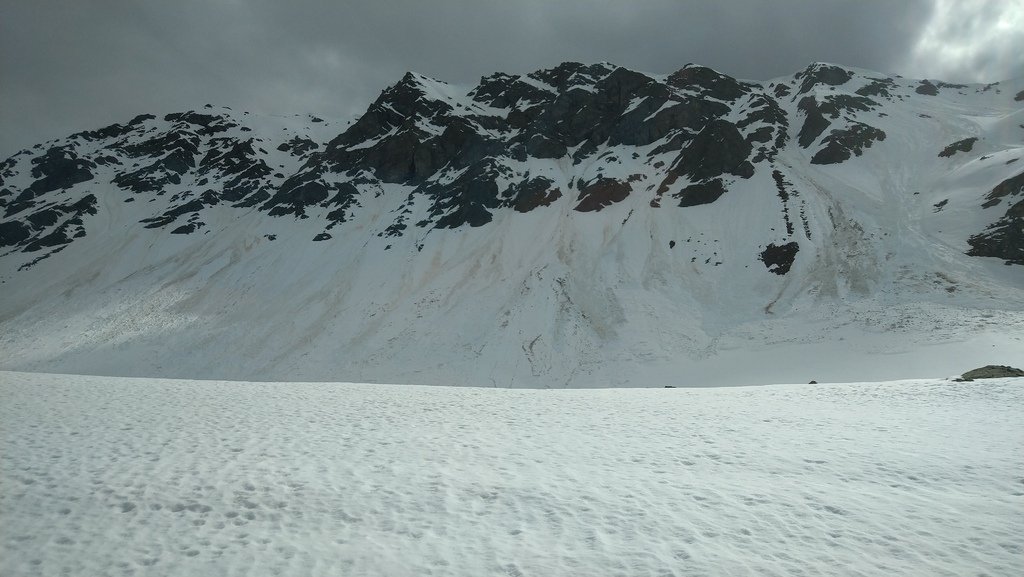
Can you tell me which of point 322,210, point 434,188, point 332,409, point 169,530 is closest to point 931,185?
point 434,188

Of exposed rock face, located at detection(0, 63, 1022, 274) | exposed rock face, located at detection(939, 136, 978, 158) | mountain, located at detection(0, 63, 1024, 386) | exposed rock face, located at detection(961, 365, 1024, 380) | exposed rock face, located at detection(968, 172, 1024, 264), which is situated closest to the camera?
exposed rock face, located at detection(961, 365, 1024, 380)

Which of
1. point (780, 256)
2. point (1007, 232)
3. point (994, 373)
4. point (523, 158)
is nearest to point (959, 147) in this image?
point (1007, 232)

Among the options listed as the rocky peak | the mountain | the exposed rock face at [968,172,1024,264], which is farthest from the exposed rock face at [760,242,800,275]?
the rocky peak

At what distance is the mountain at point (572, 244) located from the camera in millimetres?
41531

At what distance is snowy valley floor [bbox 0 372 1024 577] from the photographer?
18.6ft

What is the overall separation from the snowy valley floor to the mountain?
26805 millimetres

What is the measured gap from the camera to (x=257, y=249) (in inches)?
2948

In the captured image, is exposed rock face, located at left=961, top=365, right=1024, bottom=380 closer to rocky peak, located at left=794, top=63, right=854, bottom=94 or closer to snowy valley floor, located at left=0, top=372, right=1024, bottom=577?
snowy valley floor, located at left=0, top=372, right=1024, bottom=577

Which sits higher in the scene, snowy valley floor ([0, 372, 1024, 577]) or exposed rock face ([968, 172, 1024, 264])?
exposed rock face ([968, 172, 1024, 264])

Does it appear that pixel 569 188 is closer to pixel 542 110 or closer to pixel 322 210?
pixel 542 110

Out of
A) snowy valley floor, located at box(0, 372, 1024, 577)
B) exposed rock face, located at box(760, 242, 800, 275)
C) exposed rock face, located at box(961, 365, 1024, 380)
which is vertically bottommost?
snowy valley floor, located at box(0, 372, 1024, 577)

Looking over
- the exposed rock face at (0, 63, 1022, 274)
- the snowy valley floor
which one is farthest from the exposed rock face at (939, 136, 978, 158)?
the snowy valley floor

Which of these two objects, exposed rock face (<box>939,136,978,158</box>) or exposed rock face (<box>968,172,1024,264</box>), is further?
exposed rock face (<box>939,136,978,158</box>)

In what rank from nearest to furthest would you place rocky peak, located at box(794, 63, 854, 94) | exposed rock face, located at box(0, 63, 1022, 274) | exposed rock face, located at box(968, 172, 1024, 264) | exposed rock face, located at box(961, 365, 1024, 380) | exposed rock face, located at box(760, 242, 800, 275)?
exposed rock face, located at box(961, 365, 1024, 380)
exposed rock face, located at box(968, 172, 1024, 264)
exposed rock face, located at box(760, 242, 800, 275)
exposed rock face, located at box(0, 63, 1022, 274)
rocky peak, located at box(794, 63, 854, 94)
